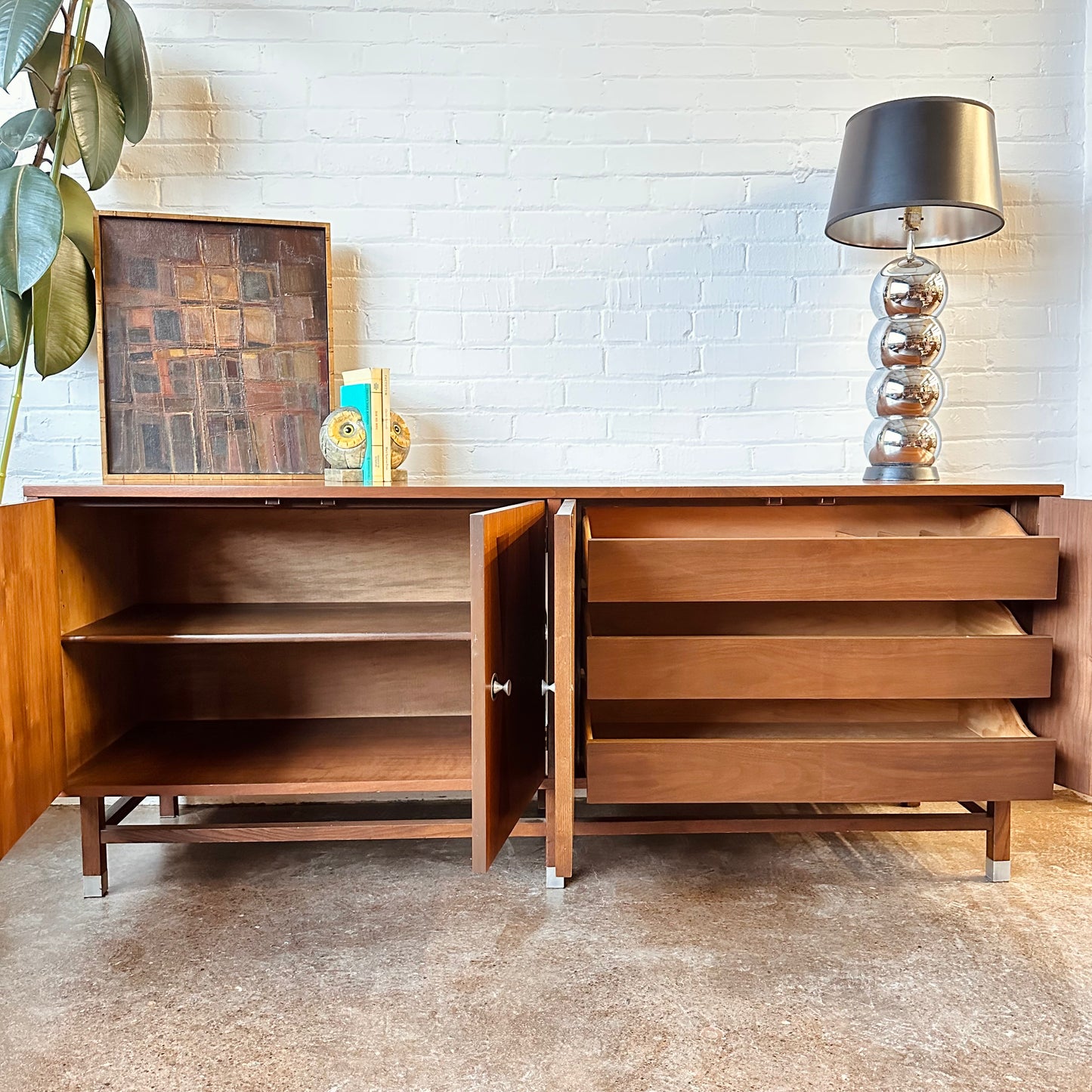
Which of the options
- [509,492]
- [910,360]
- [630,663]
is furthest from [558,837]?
[910,360]

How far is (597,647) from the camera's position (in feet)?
5.49

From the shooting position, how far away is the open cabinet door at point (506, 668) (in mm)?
1292

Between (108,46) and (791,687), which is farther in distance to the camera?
(108,46)

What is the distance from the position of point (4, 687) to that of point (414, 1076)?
939 mm

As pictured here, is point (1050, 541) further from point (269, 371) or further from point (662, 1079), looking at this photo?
point (269, 371)

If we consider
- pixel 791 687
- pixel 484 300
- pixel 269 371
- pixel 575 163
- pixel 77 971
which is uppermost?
pixel 575 163

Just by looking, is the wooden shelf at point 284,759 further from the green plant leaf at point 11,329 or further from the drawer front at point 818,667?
the green plant leaf at point 11,329

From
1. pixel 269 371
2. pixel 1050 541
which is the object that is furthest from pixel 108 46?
pixel 1050 541

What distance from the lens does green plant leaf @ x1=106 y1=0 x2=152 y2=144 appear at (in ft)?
6.24

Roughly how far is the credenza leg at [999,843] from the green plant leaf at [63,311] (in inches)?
89.9

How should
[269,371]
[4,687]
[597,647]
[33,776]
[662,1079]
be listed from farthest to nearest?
[269,371] < [597,647] < [33,776] < [4,687] < [662,1079]

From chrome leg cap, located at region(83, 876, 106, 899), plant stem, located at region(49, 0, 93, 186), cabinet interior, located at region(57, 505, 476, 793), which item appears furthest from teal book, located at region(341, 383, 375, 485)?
chrome leg cap, located at region(83, 876, 106, 899)

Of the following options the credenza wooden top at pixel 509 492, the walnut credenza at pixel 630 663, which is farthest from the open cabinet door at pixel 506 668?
the credenza wooden top at pixel 509 492

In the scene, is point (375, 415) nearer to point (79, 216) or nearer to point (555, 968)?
point (79, 216)
